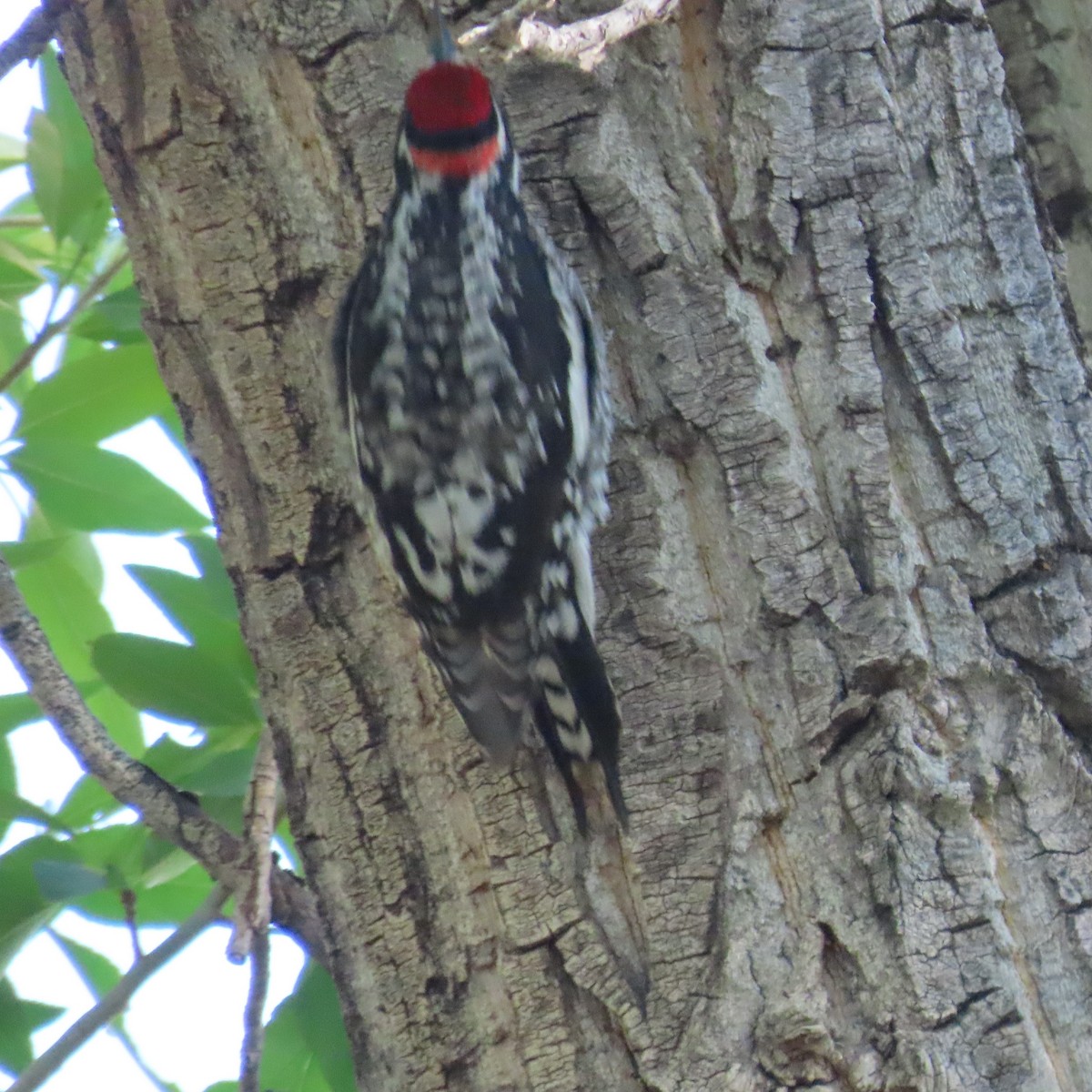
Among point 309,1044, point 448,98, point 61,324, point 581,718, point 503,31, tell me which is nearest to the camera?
point 503,31

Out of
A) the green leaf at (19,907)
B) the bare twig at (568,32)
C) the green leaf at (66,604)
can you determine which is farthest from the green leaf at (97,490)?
the bare twig at (568,32)

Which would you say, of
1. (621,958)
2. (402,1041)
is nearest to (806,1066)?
(621,958)

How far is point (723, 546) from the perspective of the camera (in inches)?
55.9

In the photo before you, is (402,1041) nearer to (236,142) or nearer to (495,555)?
(495,555)

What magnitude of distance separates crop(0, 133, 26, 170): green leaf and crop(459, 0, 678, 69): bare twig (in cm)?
135

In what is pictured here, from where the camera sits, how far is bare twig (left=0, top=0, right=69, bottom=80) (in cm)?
163

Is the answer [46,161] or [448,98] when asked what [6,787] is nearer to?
[46,161]

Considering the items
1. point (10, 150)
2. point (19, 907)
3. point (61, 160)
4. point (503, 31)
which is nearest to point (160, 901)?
point (19, 907)

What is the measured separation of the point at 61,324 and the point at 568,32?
3.47 ft

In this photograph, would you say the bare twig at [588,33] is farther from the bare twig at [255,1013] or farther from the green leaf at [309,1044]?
the green leaf at [309,1044]

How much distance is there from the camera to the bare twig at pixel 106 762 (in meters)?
1.41

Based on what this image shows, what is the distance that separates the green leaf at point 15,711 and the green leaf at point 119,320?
21.2 inches

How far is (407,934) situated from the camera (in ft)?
4.66

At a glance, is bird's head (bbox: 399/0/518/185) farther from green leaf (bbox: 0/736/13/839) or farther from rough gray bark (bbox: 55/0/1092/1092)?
green leaf (bbox: 0/736/13/839)
